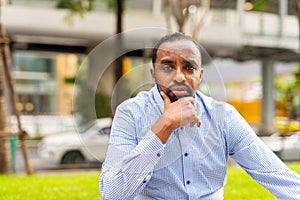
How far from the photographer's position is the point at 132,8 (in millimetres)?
22219

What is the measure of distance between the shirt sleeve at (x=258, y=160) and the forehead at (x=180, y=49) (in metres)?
0.37

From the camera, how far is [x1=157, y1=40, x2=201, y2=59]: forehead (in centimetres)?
194

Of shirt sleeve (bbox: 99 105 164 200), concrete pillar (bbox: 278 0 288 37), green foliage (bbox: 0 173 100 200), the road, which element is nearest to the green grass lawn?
green foliage (bbox: 0 173 100 200)

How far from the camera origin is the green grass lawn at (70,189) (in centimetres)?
524

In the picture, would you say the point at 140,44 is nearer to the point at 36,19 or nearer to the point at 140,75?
the point at 140,75

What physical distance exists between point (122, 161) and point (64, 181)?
195 inches

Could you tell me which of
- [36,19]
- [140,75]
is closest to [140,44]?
[140,75]

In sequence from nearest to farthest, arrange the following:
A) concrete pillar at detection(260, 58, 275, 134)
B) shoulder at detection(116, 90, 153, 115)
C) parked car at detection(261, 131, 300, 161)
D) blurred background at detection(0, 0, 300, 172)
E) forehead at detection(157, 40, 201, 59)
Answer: forehead at detection(157, 40, 201, 59) < shoulder at detection(116, 90, 153, 115) < parked car at detection(261, 131, 300, 161) < blurred background at detection(0, 0, 300, 172) < concrete pillar at detection(260, 58, 275, 134)

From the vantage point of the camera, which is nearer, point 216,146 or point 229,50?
point 216,146

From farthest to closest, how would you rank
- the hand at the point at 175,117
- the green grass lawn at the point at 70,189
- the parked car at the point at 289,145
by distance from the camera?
the parked car at the point at 289,145 → the green grass lawn at the point at 70,189 → the hand at the point at 175,117

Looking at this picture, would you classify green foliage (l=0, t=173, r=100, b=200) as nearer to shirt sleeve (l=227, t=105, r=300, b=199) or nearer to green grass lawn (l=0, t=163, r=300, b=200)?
green grass lawn (l=0, t=163, r=300, b=200)

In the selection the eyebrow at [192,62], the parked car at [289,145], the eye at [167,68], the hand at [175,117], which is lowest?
the parked car at [289,145]

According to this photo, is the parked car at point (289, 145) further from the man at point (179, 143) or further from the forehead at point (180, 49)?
the forehead at point (180, 49)

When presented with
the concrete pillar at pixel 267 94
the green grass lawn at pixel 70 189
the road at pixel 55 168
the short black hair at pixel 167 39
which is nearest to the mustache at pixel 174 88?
the short black hair at pixel 167 39
